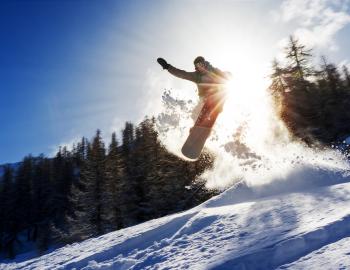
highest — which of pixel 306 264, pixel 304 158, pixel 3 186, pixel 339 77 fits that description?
pixel 339 77

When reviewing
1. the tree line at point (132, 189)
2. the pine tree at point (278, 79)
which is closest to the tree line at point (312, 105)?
the pine tree at point (278, 79)

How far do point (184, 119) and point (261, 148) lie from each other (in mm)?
5980

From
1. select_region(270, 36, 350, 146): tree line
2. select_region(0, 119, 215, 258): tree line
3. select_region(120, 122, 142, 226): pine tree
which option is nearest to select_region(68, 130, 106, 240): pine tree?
select_region(0, 119, 215, 258): tree line

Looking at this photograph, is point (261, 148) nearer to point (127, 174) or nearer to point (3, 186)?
point (127, 174)

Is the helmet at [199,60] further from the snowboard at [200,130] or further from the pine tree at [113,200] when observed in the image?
the pine tree at [113,200]

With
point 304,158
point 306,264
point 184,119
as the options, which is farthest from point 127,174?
point 306,264

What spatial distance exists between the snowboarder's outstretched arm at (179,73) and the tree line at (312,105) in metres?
25.0

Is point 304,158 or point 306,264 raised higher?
point 304,158

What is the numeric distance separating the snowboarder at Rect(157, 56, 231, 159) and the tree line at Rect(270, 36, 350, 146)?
895 inches

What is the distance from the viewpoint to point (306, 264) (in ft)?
18.4

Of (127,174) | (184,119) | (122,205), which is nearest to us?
(184,119)

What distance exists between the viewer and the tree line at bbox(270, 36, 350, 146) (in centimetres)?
3800

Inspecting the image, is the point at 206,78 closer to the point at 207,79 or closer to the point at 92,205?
the point at 207,79

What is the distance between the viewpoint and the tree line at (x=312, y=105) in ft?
125
